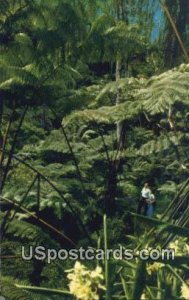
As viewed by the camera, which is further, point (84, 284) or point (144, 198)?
point (144, 198)

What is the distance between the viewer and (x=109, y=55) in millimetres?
5031

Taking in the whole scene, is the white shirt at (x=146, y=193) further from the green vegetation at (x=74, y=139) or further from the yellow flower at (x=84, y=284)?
the yellow flower at (x=84, y=284)

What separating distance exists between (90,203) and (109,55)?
118cm

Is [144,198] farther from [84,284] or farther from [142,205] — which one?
[84,284]

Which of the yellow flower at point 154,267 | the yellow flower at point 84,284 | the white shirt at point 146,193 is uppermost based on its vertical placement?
the white shirt at point 146,193

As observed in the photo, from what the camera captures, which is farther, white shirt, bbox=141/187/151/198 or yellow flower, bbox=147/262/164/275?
white shirt, bbox=141/187/151/198

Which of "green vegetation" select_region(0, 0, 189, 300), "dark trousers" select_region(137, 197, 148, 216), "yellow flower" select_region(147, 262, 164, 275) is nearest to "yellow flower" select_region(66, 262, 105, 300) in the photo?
"yellow flower" select_region(147, 262, 164, 275)

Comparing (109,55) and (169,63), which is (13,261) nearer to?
(109,55)

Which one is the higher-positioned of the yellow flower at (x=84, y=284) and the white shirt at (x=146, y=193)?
the white shirt at (x=146, y=193)

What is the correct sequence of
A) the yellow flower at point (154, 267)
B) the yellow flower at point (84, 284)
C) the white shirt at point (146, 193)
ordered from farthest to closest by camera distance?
the white shirt at point (146, 193)
the yellow flower at point (154, 267)
the yellow flower at point (84, 284)

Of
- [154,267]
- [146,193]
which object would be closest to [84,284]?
[154,267]

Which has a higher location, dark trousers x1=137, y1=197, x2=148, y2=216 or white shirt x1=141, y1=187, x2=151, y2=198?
white shirt x1=141, y1=187, x2=151, y2=198

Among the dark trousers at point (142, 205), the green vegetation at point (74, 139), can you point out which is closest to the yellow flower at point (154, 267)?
the green vegetation at point (74, 139)

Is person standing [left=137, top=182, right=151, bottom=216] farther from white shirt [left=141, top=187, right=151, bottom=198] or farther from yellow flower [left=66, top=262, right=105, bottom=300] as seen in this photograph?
yellow flower [left=66, top=262, right=105, bottom=300]
